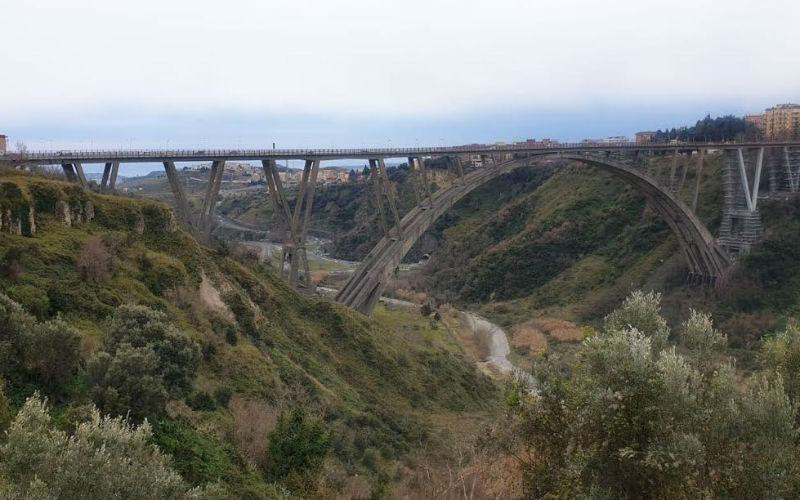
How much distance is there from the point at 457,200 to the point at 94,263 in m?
25.7

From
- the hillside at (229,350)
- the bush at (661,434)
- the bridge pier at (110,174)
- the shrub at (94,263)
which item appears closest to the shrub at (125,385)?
the hillside at (229,350)

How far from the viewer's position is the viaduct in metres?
29.2

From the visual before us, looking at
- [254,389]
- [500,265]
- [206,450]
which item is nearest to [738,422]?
[206,450]

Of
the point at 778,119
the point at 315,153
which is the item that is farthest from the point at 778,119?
the point at 315,153

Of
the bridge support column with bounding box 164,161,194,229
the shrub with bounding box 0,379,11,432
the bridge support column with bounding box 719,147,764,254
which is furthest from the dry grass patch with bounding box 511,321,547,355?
the shrub with bounding box 0,379,11,432

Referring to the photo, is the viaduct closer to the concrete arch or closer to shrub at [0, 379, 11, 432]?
the concrete arch

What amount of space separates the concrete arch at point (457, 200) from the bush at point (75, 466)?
26.2 m

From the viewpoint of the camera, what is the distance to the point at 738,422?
9.98 meters

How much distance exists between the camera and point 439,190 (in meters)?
46.0

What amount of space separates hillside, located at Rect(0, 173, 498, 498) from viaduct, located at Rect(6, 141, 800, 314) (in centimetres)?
271

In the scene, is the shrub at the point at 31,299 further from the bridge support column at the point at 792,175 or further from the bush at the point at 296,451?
the bridge support column at the point at 792,175

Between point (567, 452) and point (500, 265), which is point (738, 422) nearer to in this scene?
point (567, 452)

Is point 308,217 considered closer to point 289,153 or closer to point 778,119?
point 289,153

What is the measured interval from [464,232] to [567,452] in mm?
68478
